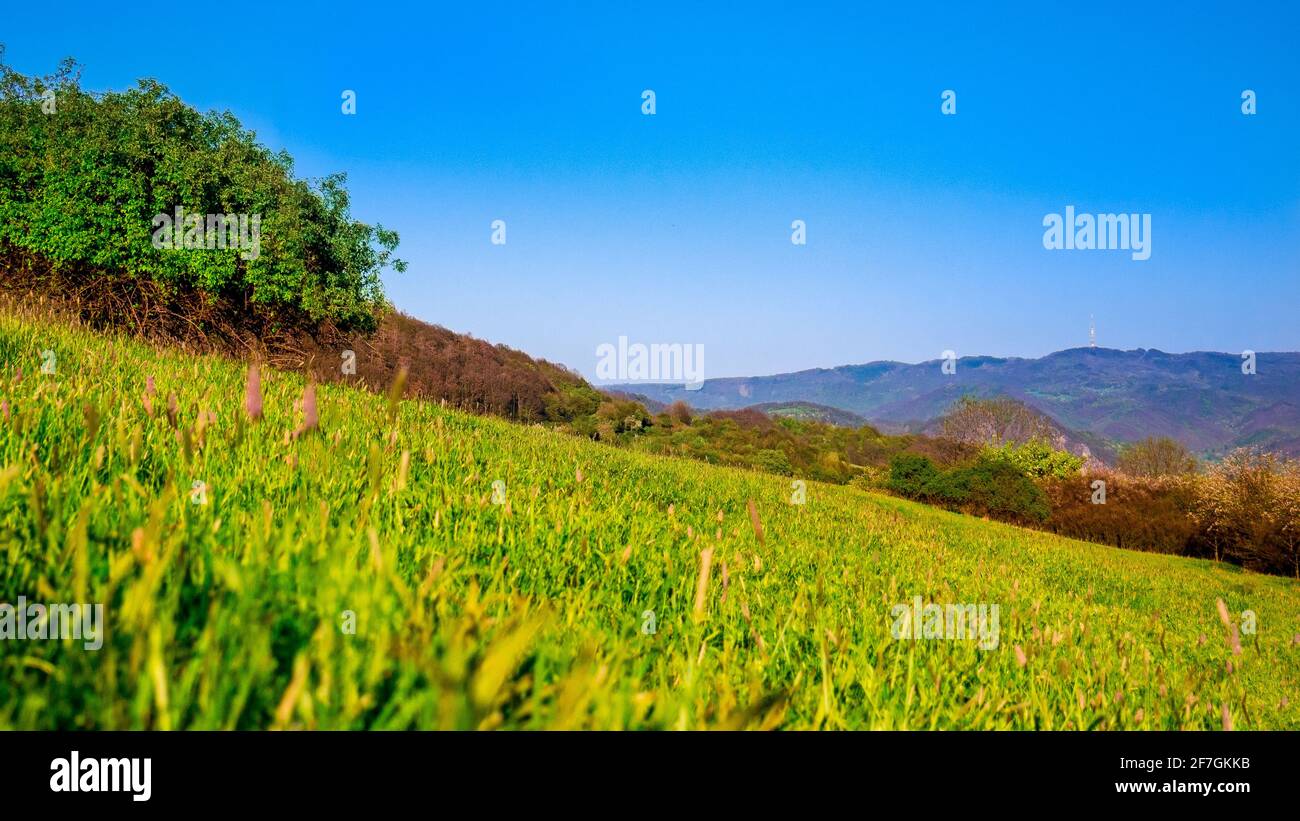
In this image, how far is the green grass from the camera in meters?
1.25

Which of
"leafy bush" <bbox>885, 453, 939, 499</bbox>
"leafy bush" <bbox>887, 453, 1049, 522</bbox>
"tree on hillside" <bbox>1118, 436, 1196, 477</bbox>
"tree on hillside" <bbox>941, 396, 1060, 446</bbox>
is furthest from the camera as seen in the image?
"tree on hillside" <bbox>941, 396, 1060, 446</bbox>

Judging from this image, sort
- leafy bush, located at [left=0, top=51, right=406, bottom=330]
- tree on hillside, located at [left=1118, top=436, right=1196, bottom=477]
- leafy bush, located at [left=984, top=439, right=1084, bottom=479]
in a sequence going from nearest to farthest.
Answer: leafy bush, located at [left=0, top=51, right=406, bottom=330] → leafy bush, located at [left=984, top=439, right=1084, bottom=479] → tree on hillside, located at [left=1118, top=436, right=1196, bottom=477]

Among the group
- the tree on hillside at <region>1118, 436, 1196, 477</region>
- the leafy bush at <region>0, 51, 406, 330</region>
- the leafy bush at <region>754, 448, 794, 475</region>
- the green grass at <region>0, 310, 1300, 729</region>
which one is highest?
the leafy bush at <region>0, 51, 406, 330</region>

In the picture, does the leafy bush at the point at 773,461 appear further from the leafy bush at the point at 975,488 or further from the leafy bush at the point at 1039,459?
the leafy bush at the point at 1039,459

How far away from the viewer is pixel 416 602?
1.83 metres

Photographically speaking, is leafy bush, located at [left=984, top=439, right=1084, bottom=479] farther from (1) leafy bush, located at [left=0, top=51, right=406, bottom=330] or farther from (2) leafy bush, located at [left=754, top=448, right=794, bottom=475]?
(1) leafy bush, located at [left=0, top=51, right=406, bottom=330]

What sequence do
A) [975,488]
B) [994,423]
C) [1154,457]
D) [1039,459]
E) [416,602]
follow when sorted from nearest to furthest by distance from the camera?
[416,602] < [975,488] < [1039,459] < [1154,457] < [994,423]

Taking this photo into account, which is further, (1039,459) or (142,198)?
(1039,459)

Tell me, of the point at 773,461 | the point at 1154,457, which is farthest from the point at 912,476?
the point at 1154,457

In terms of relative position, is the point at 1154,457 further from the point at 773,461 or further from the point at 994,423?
the point at 773,461

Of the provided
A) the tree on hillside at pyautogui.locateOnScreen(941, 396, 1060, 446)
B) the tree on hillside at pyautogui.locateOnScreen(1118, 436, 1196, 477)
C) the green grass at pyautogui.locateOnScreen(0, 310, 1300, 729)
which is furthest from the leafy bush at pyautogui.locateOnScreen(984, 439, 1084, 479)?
the green grass at pyautogui.locateOnScreen(0, 310, 1300, 729)

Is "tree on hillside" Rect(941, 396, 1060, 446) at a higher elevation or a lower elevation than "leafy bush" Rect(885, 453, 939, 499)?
higher
